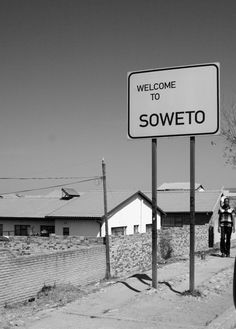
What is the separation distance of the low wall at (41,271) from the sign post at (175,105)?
681cm

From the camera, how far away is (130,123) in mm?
8047

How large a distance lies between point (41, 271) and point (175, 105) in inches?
349

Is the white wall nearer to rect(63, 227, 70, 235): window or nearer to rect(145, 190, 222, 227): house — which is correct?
rect(63, 227, 70, 235): window

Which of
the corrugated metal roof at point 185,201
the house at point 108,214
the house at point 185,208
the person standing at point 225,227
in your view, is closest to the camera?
the person standing at point 225,227

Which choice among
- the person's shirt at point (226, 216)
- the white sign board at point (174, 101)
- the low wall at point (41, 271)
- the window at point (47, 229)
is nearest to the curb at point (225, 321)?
the white sign board at point (174, 101)

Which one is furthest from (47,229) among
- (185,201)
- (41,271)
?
(41,271)

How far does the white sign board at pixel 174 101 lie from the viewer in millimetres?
7578

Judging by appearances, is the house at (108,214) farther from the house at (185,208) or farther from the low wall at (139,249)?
the low wall at (139,249)

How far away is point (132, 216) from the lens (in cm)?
4284

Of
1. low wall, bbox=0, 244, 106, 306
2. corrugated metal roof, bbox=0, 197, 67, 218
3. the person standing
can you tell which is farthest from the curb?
corrugated metal roof, bbox=0, 197, 67, 218

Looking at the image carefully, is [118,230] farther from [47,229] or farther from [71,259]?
[71,259]

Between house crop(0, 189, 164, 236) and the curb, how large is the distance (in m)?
31.9

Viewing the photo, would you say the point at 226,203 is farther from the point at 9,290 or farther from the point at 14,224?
the point at 14,224

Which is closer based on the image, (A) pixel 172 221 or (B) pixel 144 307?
(B) pixel 144 307
